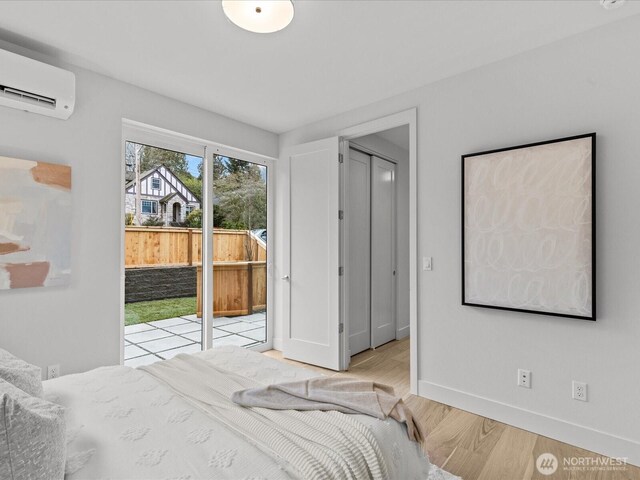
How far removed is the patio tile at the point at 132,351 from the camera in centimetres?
304

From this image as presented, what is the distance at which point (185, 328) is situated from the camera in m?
3.45

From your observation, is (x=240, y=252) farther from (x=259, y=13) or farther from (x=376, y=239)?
(x=259, y=13)

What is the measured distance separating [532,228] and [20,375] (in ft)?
9.18

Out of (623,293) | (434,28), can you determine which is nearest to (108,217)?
(434,28)

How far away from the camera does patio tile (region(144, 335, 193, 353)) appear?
10.5 ft

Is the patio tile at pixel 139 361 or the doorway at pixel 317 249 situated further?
the doorway at pixel 317 249

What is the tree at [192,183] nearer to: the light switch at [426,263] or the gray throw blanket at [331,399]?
the light switch at [426,263]

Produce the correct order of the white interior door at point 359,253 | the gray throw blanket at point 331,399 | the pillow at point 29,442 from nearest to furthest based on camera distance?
the pillow at point 29,442 < the gray throw blanket at point 331,399 < the white interior door at point 359,253

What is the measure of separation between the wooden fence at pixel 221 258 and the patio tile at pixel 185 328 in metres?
0.11

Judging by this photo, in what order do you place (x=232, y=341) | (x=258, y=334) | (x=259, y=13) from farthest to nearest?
1. (x=258, y=334)
2. (x=232, y=341)
3. (x=259, y=13)

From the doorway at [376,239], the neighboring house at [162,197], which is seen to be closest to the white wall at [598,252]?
the doorway at [376,239]

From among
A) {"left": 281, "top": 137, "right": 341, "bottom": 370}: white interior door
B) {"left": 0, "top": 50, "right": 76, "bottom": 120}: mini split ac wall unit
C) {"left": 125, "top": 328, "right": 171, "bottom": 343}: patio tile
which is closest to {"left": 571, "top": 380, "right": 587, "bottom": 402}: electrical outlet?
{"left": 281, "top": 137, "right": 341, "bottom": 370}: white interior door

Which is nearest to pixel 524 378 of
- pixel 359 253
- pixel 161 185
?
pixel 359 253

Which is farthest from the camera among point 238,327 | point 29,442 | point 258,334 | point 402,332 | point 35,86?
point 402,332
